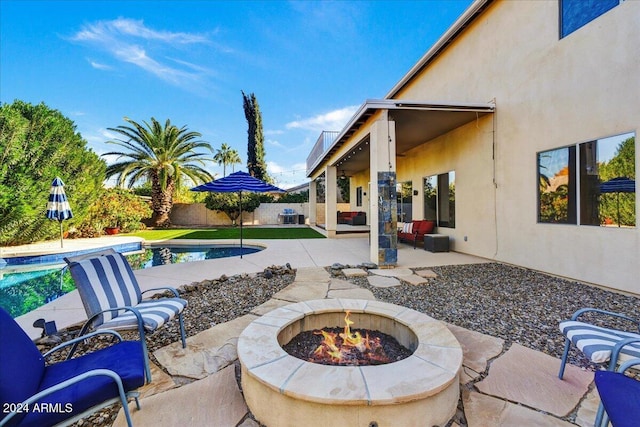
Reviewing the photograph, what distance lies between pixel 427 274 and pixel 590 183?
3.33 m

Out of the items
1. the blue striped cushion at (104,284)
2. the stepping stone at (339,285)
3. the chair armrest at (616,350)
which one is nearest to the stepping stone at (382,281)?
the stepping stone at (339,285)

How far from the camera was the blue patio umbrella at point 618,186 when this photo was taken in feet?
14.9

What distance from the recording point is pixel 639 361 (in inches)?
64.9

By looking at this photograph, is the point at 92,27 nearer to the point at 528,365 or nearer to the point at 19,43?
the point at 19,43

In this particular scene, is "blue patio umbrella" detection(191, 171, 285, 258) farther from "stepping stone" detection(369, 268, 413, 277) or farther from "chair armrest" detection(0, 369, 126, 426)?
"chair armrest" detection(0, 369, 126, 426)

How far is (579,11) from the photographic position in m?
5.20

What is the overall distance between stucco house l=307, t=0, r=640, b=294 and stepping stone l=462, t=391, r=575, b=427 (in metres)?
4.31

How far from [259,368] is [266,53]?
1559 centimetres

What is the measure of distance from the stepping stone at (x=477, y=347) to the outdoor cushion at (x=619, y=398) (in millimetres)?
1032

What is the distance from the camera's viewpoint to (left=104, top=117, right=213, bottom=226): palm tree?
1565cm

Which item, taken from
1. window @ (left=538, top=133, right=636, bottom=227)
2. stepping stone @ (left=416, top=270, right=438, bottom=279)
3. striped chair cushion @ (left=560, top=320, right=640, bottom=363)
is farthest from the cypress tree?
striped chair cushion @ (left=560, top=320, right=640, bottom=363)

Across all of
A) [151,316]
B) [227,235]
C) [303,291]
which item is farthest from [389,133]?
[227,235]

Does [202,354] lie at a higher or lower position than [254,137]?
lower

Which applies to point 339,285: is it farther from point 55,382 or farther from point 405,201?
point 405,201
